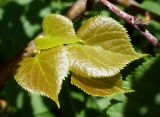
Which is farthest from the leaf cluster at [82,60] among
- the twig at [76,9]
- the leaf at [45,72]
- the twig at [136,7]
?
the twig at [136,7]

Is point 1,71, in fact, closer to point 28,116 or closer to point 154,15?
point 28,116

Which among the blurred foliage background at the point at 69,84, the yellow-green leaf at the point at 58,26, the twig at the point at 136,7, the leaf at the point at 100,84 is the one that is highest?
the yellow-green leaf at the point at 58,26

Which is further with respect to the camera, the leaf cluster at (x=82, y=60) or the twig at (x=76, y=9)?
the twig at (x=76, y=9)

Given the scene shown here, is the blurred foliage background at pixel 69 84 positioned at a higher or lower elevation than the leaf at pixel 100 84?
lower

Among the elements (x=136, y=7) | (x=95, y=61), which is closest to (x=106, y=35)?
(x=95, y=61)

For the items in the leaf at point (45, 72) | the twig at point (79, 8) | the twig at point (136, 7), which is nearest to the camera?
the leaf at point (45, 72)

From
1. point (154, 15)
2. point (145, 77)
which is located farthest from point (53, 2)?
point (145, 77)

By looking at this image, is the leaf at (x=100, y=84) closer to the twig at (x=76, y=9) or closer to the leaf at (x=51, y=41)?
the leaf at (x=51, y=41)
